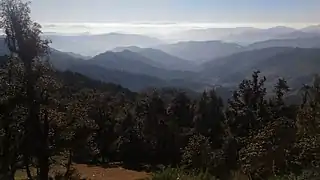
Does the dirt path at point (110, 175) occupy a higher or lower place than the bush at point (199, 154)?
lower

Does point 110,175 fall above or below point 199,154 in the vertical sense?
below

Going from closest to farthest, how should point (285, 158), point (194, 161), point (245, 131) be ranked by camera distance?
point (285, 158)
point (194, 161)
point (245, 131)

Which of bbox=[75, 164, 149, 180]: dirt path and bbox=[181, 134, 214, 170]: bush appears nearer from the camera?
bbox=[181, 134, 214, 170]: bush

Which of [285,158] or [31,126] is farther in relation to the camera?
[285,158]

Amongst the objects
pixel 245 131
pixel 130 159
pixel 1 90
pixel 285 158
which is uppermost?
pixel 1 90

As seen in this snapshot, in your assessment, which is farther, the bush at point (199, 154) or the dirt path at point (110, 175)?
the dirt path at point (110, 175)

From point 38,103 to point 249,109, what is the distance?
2873cm

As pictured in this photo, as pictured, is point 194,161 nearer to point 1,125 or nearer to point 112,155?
Result: point 1,125

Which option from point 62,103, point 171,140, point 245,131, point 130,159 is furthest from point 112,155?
point 62,103

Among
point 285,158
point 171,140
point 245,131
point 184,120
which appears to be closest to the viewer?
point 285,158

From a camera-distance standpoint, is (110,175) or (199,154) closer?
(199,154)

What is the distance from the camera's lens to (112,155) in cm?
4275

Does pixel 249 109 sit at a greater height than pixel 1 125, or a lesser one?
lesser

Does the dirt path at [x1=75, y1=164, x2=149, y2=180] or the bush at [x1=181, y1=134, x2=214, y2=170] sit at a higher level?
the bush at [x1=181, y1=134, x2=214, y2=170]
